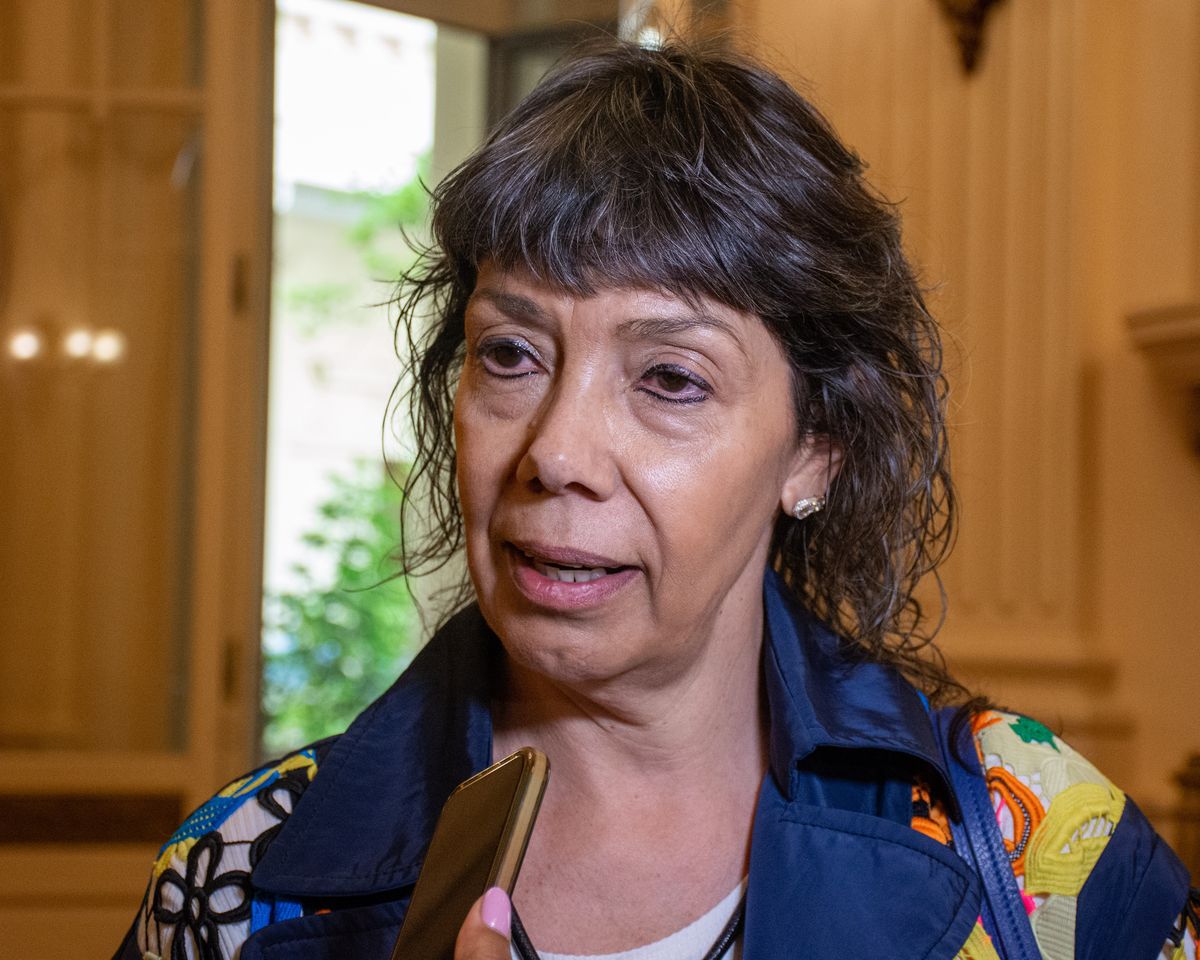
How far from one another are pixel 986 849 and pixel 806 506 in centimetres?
33

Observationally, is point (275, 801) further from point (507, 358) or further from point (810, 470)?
point (810, 470)

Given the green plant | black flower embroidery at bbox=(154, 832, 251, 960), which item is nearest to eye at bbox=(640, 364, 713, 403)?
black flower embroidery at bbox=(154, 832, 251, 960)

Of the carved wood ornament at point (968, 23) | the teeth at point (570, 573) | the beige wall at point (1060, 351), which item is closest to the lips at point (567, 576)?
the teeth at point (570, 573)

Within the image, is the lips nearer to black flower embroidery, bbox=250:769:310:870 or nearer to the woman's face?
the woman's face

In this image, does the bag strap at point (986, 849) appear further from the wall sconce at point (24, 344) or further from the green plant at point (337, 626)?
the green plant at point (337, 626)

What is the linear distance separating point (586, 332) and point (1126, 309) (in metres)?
2.06

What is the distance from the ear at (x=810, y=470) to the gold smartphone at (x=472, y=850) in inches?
23.2

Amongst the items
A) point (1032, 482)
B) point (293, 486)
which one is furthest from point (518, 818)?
point (293, 486)

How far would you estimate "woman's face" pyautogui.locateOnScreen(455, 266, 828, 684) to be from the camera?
1035mm

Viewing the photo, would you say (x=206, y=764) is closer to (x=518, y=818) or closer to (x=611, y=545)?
(x=611, y=545)

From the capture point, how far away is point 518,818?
64cm

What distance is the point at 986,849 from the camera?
112cm

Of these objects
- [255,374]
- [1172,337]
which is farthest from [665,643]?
[255,374]

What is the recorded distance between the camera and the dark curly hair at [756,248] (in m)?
1.05
